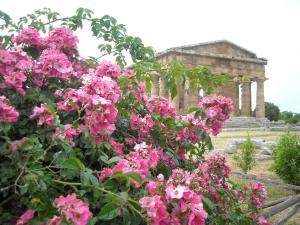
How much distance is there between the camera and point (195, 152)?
345cm

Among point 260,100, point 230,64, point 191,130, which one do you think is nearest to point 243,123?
point 230,64

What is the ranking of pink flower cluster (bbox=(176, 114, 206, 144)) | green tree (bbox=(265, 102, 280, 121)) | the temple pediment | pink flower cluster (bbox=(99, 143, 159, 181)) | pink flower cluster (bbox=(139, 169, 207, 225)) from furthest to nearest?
green tree (bbox=(265, 102, 280, 121)) < the temple pediment < pink flower cluster (bbox=(176, 114, 206, 144)) < pink flower cluster (bbox=(99, 143, 159, 181)) < pink flower cluster (bbox=(139, 169, 207, 225))

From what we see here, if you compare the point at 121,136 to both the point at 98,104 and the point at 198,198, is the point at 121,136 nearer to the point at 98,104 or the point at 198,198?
the point at 98,104

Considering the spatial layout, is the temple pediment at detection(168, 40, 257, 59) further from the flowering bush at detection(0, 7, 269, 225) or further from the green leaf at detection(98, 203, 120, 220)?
the green leaf at detection(98, 203, 120, 220)

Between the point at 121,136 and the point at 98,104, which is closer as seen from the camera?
the point at 98,104

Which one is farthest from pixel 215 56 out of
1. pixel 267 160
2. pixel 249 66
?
pixel 267 160

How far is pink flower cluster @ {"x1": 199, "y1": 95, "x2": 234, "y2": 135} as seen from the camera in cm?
278

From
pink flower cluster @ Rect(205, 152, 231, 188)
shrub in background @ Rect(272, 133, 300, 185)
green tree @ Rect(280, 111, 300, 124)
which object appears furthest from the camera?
green tree @ Rect(280, 111, 300, 124)

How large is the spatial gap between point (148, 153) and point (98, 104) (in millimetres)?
433

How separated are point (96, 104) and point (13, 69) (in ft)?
2.74

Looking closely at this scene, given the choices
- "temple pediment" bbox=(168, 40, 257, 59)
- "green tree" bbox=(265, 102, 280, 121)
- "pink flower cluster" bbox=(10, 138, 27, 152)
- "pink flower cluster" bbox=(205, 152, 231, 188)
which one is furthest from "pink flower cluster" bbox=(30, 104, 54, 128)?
"green tree" bbox=(265, 102, 280, 121)

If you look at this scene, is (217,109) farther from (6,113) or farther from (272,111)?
(272,111)

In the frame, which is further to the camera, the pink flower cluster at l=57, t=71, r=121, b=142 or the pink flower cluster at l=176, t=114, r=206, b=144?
the pink flower cluster at l=176, t=114, r=206, b=144

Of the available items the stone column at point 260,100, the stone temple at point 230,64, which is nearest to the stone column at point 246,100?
the stone temple at point 230,64
